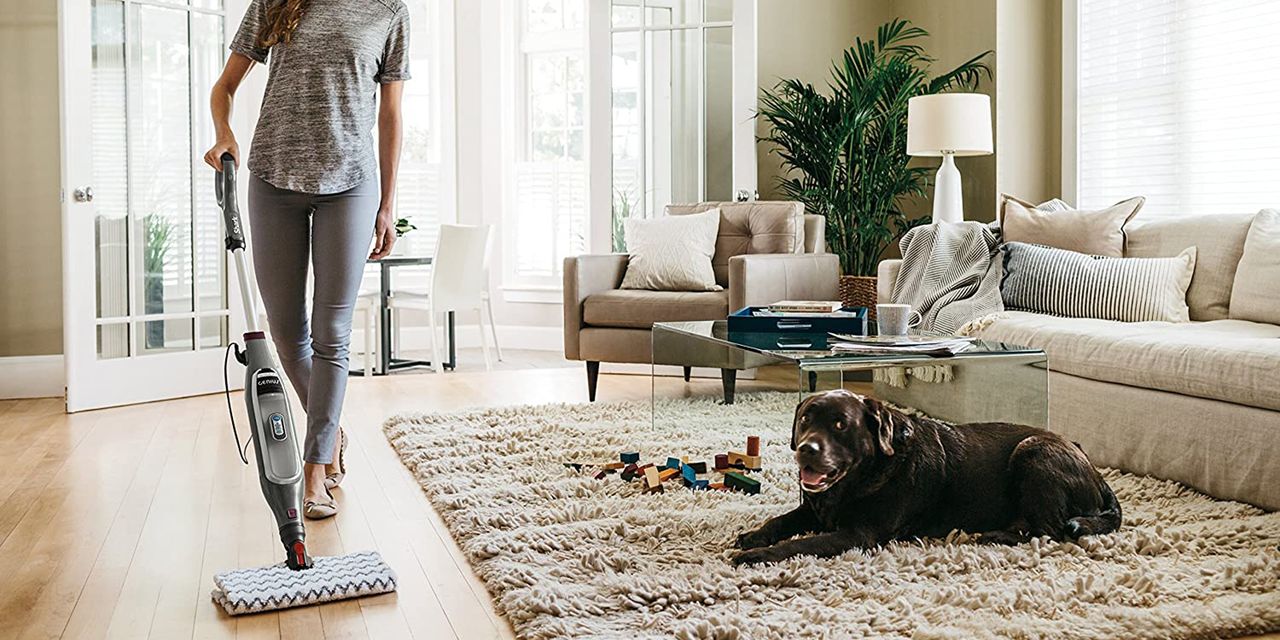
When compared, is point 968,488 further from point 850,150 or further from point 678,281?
point 850,150

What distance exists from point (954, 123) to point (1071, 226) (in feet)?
2.93

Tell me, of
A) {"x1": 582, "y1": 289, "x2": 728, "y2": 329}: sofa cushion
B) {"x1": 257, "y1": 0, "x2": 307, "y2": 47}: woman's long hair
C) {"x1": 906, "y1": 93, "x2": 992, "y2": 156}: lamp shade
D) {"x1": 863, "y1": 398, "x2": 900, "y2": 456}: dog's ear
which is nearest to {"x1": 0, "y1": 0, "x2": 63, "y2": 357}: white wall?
{"x1": 582, "y1": 289, "x2": 728, "y2": 329}: sofa cushion

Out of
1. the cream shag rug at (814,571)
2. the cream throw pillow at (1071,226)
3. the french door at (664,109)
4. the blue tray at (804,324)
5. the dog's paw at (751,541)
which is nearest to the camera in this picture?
the cream shag rug at (814,571)

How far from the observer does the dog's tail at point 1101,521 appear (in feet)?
7.45

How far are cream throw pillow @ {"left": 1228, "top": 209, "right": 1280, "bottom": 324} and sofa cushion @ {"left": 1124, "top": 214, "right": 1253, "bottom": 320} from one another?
0.03 metres

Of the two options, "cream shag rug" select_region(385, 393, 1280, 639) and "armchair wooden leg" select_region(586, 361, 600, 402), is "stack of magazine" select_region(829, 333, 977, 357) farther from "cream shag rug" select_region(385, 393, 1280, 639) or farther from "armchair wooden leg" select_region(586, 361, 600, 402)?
"armchair wooden leg" select_region(586, 361, 600, 402)

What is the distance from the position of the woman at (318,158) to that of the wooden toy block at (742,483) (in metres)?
0.94

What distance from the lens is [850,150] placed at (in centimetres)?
534

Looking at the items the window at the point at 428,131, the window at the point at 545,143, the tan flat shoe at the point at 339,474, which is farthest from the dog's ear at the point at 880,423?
the window at the point at 428,131

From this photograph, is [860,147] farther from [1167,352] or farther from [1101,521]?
[1101,521]

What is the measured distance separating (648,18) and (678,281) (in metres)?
1.65

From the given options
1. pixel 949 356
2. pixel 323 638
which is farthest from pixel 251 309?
pixel 949 356

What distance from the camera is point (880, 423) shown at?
2.17 m

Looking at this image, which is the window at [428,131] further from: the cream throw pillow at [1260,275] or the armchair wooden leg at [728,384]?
the cream throw pillow at [1260,275]
